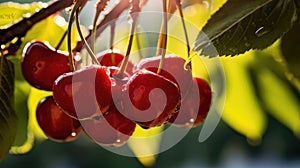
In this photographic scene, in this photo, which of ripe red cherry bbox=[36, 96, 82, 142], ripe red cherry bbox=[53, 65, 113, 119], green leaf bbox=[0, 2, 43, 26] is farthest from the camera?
green leaf bbox=[0, 2, 43, 26]

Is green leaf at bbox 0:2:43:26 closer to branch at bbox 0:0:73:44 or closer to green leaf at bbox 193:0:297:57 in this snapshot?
branch at bbox 0:0:73:44

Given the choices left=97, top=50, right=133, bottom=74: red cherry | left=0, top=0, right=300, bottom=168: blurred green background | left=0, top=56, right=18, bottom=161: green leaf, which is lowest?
left=0, top=0, right=300, bottom=168: blurred green background

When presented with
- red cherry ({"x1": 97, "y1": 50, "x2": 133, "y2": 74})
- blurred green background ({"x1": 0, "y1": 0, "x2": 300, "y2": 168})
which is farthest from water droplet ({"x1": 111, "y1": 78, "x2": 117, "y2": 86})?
blurred green background ({"x1": 0, "y1": 0, "x2": 300, "y2": 168})

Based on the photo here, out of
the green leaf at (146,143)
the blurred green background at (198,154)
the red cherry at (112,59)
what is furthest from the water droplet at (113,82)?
the blurred green background at (198,154)

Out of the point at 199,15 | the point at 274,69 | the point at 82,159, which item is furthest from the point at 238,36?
the point at 82,159

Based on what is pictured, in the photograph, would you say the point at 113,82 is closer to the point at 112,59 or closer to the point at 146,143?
the point at 112,59

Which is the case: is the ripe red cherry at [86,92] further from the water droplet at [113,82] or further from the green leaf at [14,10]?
the green leaf at [14,10]
